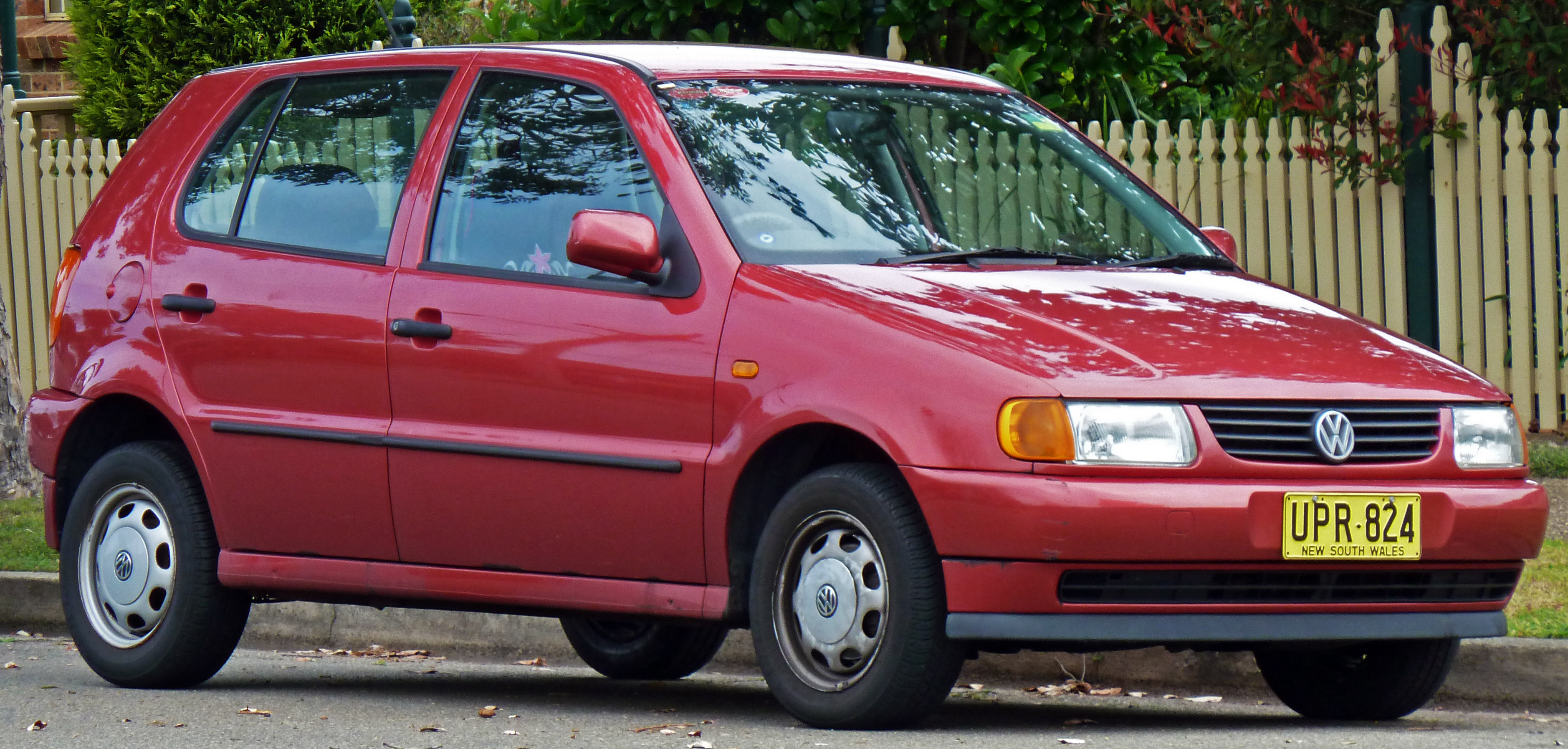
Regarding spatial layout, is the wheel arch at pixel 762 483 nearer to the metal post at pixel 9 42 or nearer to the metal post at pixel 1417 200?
the metal post at pixel 1417 200

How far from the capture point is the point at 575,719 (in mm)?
5926

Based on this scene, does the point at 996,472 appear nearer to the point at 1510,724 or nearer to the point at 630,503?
the point at 630,503

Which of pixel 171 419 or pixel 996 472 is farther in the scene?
pixel 171 419

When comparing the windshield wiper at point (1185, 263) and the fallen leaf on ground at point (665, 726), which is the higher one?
the windshield wiper at point (1185, 263)

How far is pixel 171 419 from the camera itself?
6.57m

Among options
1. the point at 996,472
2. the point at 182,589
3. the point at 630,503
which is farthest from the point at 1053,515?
the point at 182,589

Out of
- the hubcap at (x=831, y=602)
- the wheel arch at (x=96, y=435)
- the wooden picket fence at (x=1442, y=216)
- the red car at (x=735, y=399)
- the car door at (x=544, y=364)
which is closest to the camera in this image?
the red car at (x=735, y=399)

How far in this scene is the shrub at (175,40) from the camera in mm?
18109

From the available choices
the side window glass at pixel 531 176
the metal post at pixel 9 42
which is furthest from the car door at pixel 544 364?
the metal post at pixel 9 42

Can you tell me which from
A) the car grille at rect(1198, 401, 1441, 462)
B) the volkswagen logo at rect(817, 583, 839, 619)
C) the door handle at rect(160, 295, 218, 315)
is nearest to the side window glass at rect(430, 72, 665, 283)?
the door handle at rect(160, 295, 218, 315)

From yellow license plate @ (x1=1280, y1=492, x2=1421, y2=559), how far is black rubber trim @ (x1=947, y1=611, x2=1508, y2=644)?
174 mm

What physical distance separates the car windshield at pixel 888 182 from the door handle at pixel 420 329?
77 centimetres

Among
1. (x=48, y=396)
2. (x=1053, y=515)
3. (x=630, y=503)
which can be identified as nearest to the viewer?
(x=1053, y=515)

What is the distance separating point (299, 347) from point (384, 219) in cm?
41
